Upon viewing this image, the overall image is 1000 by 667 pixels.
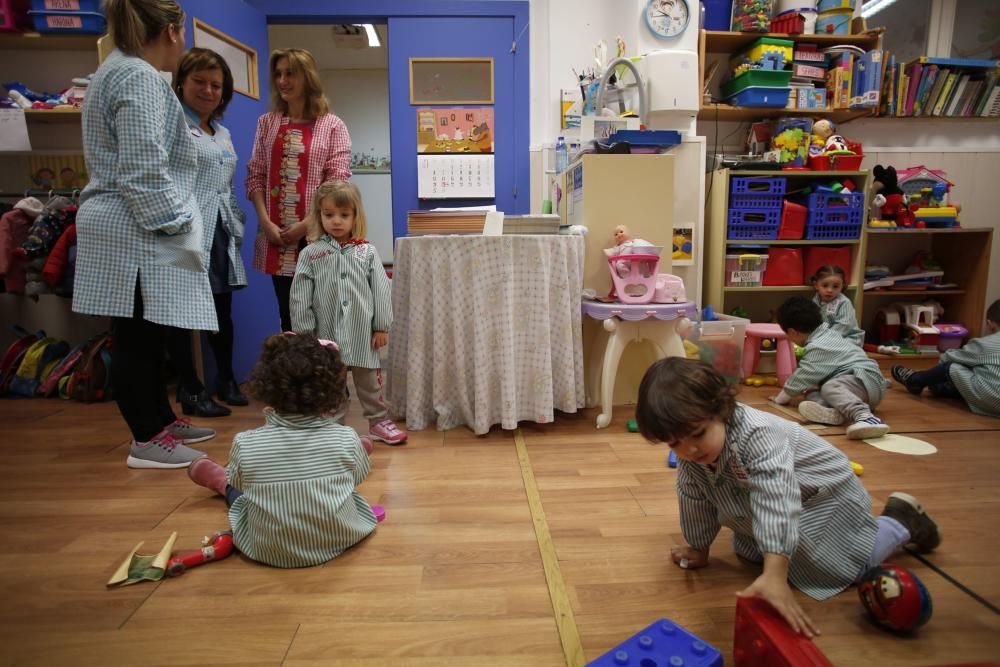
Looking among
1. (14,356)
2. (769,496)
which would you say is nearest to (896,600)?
(769,496)

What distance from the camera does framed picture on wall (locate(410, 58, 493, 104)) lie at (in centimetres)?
353

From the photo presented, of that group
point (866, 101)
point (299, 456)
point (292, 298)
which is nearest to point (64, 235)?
point (292, 298)

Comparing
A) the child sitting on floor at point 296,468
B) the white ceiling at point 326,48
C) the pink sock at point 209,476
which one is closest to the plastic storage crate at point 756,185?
the child sitting on floor at point 296,468

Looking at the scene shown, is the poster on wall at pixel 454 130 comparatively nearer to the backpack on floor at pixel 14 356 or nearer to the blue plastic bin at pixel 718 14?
the blue plastic bin at pixel 718 14

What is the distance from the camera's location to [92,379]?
102 inches

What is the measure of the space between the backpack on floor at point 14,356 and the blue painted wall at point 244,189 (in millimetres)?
1018

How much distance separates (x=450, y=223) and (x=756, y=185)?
198 centimetres

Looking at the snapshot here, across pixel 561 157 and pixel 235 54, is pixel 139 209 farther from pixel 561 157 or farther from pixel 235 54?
pixel 561 157

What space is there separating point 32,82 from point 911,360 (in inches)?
195

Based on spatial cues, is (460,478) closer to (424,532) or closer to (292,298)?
(424,532)

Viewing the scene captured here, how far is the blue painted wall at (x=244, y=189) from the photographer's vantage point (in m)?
2.63

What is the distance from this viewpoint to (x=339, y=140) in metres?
2.18

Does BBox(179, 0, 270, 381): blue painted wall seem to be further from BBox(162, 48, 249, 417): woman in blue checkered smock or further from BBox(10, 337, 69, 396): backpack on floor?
BBox(10, 337, 69, 396): backpack on floor

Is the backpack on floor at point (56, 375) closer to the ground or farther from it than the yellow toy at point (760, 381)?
farther from it
